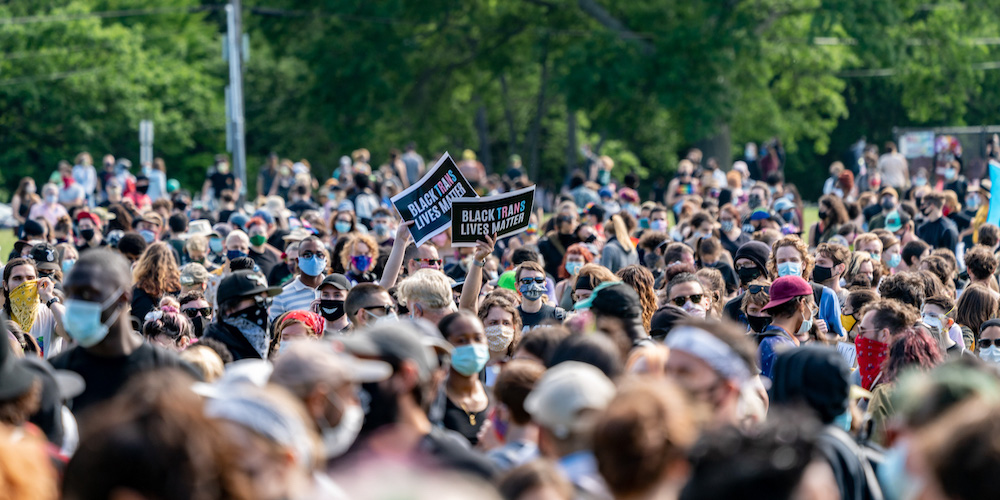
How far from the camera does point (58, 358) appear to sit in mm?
5023

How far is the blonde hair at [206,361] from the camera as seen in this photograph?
5.23 metres

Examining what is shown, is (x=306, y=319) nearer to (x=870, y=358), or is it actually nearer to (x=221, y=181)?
(x=870, y=358)

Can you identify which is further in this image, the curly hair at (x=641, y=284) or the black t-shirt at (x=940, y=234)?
the black t-shirt at (x=940, y=234)

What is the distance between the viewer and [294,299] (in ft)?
29.7

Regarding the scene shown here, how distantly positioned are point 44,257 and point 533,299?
4353 millimetres

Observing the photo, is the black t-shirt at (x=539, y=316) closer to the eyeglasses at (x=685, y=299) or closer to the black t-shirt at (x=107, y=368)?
the eyeglasses at (x=685, y=299)

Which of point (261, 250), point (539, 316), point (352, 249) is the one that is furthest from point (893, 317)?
point (261, 250)

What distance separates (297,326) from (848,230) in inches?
295

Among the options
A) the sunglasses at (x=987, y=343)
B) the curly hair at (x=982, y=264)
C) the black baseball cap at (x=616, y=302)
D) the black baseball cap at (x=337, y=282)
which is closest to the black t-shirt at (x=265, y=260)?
the black baseball cap at (x=337, y=282)

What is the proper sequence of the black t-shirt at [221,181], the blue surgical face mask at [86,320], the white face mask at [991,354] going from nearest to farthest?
the blue surgical face mask at [86,320]
the white face mask at [991,354]
the black t-shirt at [221,181]

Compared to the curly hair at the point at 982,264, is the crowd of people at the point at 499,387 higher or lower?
higher

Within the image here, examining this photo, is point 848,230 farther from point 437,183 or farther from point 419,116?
point 419,116

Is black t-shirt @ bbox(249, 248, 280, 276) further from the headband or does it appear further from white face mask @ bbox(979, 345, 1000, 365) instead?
the headband

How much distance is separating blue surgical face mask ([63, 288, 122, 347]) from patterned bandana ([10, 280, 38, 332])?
3966 millimetres
